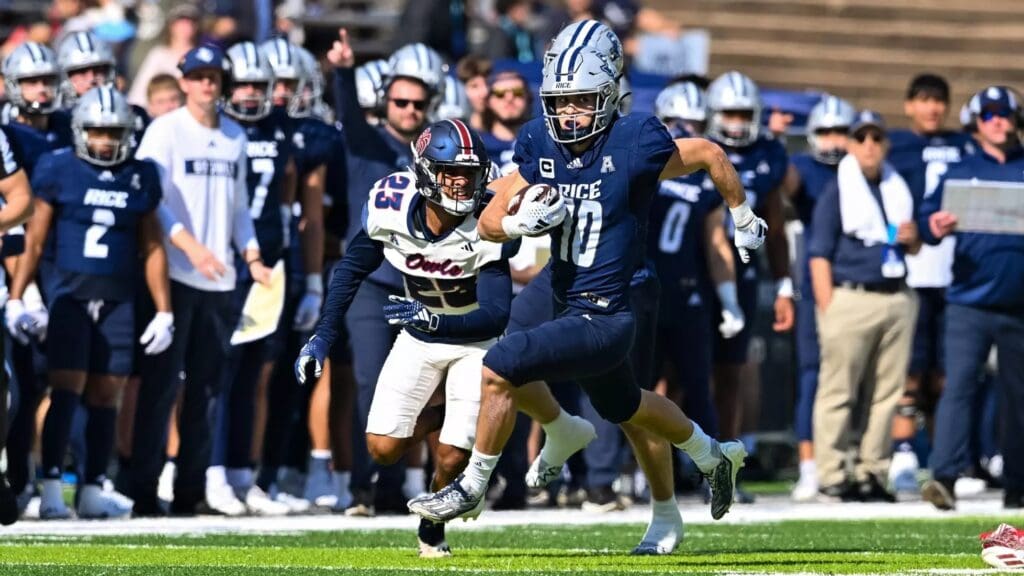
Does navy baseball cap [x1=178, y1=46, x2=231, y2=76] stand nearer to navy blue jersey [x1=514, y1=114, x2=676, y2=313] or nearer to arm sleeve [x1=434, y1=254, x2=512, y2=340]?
Answer: arm sleeve [x1=434, y1=254, x2=512, y2=340]

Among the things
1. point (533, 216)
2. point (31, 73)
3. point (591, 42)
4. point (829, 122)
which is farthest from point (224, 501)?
point (829, 122)

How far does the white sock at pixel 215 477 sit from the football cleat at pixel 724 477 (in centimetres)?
356

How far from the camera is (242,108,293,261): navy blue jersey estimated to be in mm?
11375

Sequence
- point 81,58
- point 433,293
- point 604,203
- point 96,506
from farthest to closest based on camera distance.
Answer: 1. point 81,58
2. point 96,506
3. point 433,293
4. point 604,203

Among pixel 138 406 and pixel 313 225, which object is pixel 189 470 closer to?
pixel 138 406

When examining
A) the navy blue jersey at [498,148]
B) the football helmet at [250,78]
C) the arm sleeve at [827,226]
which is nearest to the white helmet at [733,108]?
the arm sleeve at [827,226]

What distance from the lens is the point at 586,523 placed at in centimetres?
1058

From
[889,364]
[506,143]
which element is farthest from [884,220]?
[506,143]

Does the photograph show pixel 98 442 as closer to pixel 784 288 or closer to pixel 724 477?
pixel 724 477

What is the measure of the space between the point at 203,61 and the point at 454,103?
1.93 m

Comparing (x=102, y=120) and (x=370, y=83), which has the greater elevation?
(x=370, y=83)

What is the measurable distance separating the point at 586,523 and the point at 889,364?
2627 millimetres

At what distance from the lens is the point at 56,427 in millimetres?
10508

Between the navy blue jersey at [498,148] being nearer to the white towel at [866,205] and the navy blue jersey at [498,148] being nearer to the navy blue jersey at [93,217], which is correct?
the white towel at [866,205]
